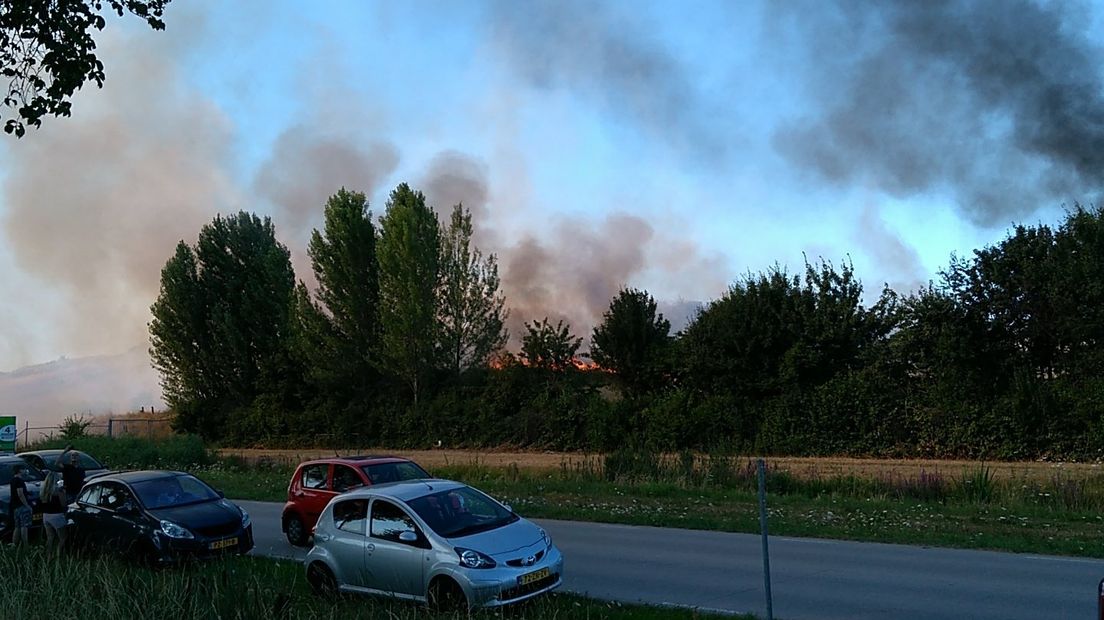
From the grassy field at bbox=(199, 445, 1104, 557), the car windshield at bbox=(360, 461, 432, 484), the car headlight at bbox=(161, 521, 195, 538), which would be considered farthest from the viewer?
the car windshield at bbox=(360, 461, 432, 484)

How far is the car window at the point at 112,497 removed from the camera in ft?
48.5

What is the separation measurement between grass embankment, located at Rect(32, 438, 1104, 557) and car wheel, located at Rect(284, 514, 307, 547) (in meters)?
5.49

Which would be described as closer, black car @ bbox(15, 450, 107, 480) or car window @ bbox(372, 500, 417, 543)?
car window @ bbox(372, 500, 417, 543)

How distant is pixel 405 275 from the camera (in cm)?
5309

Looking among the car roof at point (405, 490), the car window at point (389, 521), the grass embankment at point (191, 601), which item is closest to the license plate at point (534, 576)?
the grass embankment at point (191, 601)

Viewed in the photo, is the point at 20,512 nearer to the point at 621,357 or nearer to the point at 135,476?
the point at 135,476

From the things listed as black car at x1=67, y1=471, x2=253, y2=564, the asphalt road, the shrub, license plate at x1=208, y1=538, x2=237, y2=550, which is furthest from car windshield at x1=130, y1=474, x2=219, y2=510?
the shrub

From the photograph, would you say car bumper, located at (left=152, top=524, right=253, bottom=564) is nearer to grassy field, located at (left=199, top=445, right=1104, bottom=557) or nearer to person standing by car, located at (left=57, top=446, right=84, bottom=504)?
person standing by car, located at (left=57, top=446, right=84, bottom=504)

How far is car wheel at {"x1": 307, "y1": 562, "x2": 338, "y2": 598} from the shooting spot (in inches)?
433

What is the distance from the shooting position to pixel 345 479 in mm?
16406

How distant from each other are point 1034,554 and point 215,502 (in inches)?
503

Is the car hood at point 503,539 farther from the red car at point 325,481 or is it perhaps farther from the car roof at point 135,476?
the car roof at point 135,476

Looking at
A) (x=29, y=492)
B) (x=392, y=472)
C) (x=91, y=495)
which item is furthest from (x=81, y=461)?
(x=392, y=472)

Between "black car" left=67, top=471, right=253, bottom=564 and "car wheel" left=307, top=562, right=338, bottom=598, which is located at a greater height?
"black car" left=67, top=471, right=253, bottom=564
